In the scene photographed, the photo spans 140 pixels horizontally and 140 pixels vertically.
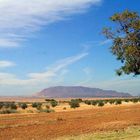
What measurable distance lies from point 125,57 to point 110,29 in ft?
7.89

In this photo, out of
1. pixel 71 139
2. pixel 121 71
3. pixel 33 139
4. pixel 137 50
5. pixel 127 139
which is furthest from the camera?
pixel 121 71

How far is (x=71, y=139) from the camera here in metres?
23.0

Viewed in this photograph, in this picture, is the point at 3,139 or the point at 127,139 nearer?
the point at 127,139

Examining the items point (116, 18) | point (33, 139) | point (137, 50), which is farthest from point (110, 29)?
point (33, 139)

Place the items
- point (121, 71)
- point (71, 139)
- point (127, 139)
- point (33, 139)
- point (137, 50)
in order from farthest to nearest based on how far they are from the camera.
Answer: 1. point (121, 71)
2. point (137, 50)
3. point (33, 139)
4. point (71, 139)
5. point (127, 139)

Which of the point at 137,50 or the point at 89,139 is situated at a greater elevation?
the point at 137,50

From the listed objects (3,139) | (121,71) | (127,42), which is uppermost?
(127,42)

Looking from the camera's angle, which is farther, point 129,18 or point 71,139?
point 129,18

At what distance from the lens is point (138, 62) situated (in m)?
28.8

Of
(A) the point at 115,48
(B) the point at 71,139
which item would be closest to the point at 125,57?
(A) the point at 115,48

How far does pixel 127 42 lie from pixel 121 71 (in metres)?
2.21

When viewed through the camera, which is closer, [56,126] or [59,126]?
[59,126]

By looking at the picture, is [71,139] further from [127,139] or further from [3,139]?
[3,139]

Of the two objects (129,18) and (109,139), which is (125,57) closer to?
(129,18)
